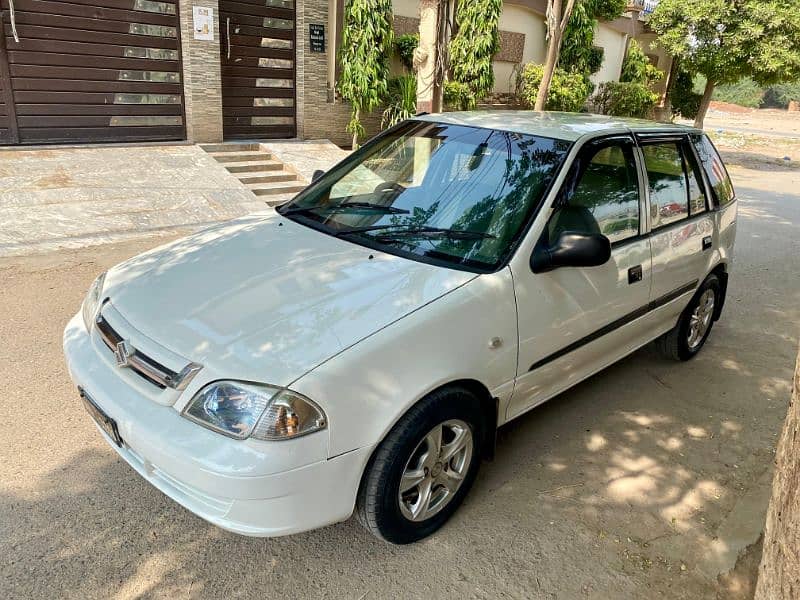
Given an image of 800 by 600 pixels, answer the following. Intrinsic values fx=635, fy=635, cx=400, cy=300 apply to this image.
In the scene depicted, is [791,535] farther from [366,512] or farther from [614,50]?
[614,50]

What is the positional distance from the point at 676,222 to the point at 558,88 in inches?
448

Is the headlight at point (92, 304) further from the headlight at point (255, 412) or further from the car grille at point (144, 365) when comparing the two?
the headlight at point (255, 412)

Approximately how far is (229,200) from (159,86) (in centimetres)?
294

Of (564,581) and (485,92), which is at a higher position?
(485,92)

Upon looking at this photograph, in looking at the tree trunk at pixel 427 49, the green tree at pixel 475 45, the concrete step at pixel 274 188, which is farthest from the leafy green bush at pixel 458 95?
the concrete step at pixel 274 188

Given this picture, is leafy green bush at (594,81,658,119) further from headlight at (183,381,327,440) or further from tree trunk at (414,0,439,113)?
headlight at (183,381,327,440)

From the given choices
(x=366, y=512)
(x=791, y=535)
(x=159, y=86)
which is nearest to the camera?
(x=791, y=535)

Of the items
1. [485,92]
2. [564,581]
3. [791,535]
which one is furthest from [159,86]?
[791,535]

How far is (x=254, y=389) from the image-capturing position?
2205 mm

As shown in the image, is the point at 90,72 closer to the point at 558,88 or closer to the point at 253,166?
the point at 253,166

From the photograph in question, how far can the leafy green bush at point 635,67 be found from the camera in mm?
19297

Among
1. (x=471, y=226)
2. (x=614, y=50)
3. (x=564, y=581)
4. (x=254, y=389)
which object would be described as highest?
(x=614, y=50)

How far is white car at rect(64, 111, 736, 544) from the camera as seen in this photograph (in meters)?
2.23

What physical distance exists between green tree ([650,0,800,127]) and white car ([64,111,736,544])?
1411 centimetres
